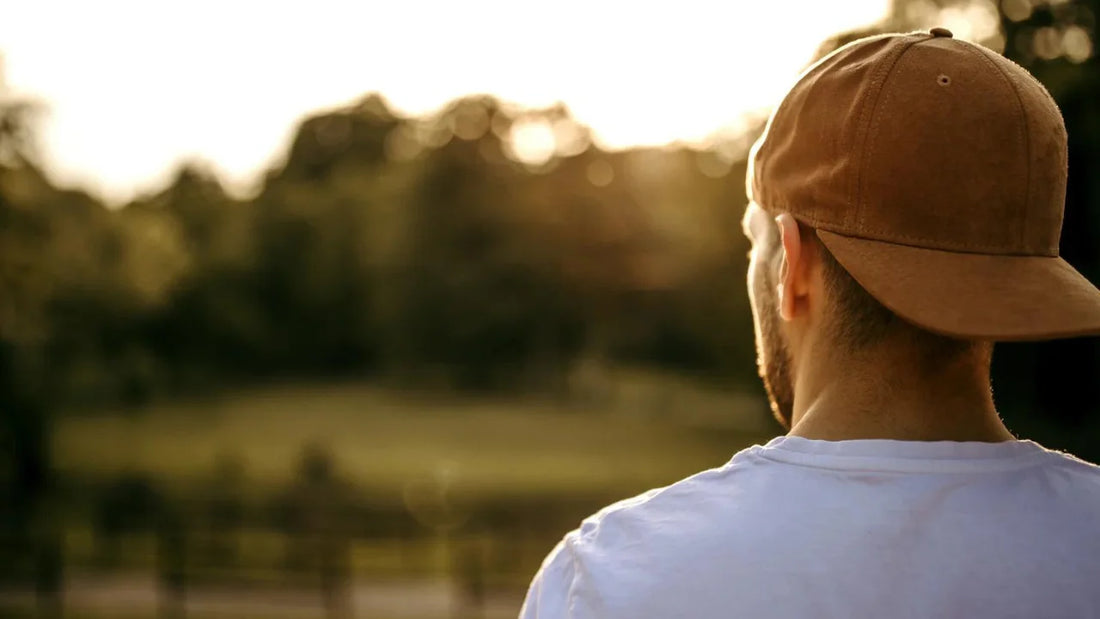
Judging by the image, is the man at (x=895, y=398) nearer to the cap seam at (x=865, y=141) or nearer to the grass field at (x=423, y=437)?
the cap seam at (x=865, y=141)

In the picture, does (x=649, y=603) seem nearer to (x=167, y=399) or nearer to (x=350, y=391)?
(x=167, y=399)

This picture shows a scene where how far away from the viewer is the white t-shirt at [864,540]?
3.73ft

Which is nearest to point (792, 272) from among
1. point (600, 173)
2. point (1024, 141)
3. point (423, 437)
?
point (1024, 141)

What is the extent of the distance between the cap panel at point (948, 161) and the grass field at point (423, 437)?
25145mm

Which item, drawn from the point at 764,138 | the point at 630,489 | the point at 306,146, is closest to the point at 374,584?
the point at 630,489

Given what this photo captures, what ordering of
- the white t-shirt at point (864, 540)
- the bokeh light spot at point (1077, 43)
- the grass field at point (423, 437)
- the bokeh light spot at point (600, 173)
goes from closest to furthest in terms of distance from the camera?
the white t-shirt at point (864, 540)
the bokeh light spot at point (1077, 43)
the grass field at point (423, 437)
the bokeh light spot at point (600, 173)

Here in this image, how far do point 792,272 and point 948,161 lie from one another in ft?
0.68

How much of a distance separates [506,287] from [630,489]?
2325 centimetres

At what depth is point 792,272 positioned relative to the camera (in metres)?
1.30

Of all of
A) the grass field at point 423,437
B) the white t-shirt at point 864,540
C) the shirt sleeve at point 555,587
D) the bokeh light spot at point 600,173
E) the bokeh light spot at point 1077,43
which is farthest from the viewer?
the bokeh light spot at point 600,173

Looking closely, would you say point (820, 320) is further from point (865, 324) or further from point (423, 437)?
point (423, 437)

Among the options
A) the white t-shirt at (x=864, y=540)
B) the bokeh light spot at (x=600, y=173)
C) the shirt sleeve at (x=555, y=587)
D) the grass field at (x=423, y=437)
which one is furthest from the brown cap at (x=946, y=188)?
the bokeh light spot at (x=600, y=173)

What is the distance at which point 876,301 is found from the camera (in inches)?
49.7

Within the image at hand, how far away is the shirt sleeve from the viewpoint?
1239 millimetres
